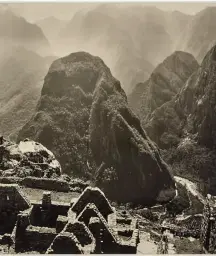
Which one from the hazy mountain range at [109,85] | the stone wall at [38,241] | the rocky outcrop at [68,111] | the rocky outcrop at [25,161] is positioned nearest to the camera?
the stone wall at [38,241]

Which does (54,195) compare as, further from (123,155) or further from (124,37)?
(124,37)

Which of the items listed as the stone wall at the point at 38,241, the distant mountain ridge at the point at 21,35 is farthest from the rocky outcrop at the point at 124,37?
the stone wall at the point at 38,241

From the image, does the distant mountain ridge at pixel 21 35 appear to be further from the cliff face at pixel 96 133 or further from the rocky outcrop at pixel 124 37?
the cliff face at pixel 96 133

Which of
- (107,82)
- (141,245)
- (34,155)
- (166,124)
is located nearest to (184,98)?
(166,124)

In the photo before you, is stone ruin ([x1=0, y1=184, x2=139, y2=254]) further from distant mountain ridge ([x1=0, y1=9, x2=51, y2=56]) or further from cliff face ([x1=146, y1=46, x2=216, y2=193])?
cliff face ([x1=146, y1=46, x2=216, y2=193])

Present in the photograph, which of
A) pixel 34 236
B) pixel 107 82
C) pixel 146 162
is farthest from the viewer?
pixel 107 82

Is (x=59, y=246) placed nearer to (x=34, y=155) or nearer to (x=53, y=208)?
(x=53, y=208)
